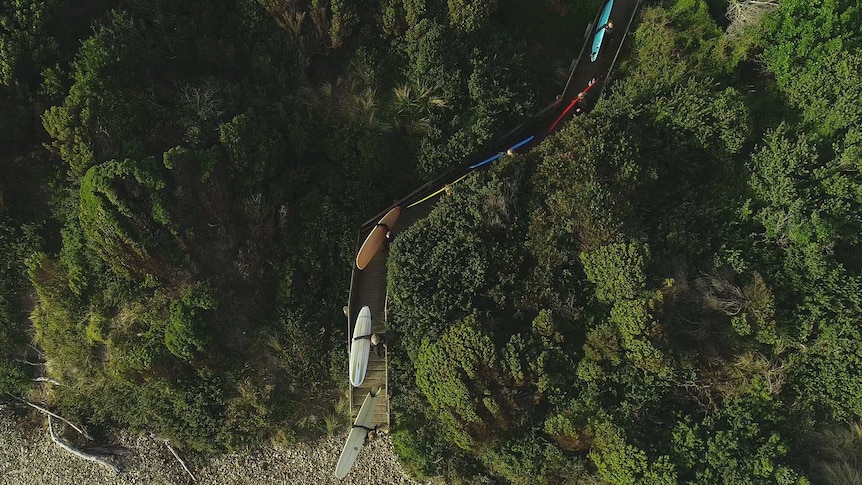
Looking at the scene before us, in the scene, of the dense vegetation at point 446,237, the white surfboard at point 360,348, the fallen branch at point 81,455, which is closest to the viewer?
the dense vegetation at point 446,237

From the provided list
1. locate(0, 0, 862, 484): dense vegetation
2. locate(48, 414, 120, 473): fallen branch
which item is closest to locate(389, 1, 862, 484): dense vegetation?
locate(0, 0, 862, 484): dense vegetation

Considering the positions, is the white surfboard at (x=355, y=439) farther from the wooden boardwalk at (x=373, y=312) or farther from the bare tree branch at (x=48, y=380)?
the bare tree branch at (x=48, y=380)

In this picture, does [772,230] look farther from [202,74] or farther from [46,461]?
[46,461]

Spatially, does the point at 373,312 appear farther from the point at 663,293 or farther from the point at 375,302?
the point at 663,293

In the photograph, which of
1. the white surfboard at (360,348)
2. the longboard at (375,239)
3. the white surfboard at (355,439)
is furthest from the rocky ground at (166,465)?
the longboard at (375,239)

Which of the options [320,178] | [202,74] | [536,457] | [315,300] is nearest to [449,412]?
[536,457]

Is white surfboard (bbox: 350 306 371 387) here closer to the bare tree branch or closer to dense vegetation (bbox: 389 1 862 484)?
dense vegetation (bbox: 389 1 862 484)
